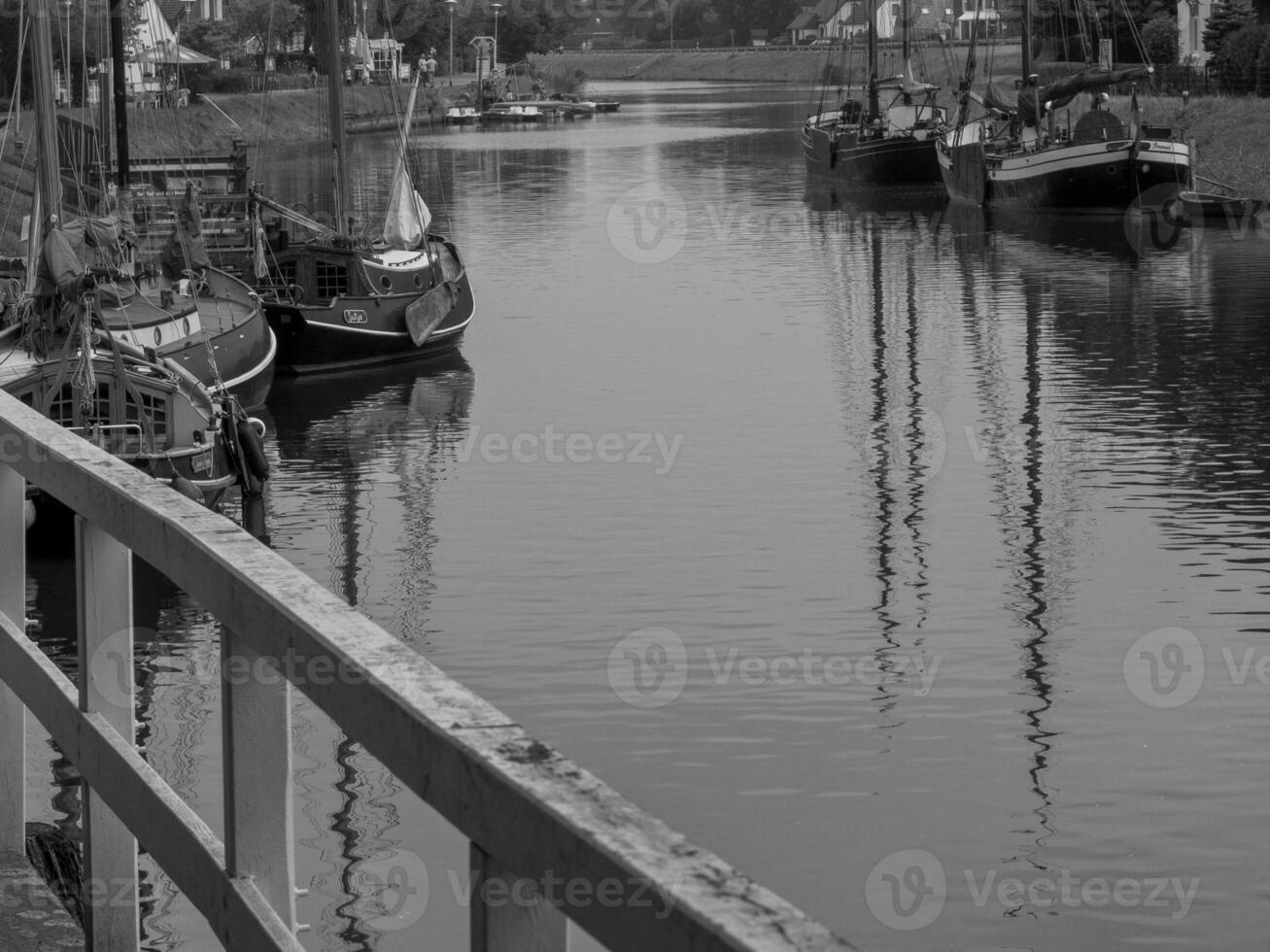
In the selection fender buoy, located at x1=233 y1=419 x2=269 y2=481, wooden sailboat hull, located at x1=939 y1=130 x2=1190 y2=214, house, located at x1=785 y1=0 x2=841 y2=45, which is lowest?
fender buoy, located at x1=233 y1=419 x2=269 y2=481

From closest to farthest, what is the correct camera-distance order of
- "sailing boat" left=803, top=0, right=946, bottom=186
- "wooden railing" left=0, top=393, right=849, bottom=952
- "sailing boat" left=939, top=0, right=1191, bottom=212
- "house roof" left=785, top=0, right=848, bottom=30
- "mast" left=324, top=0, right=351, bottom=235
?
1. "wooden railing" left=0, top=393, right=849, bottom=952
2. "mast" left=324, top=0, right=351, bottom=235
3. "sailing boat" left=939, top=0, right=1191, bottom=212
4. "sailing boat" left=803, top=0, right=946, bottom=186
5. "house roof" left=785, top=0, right=848, bottom=30

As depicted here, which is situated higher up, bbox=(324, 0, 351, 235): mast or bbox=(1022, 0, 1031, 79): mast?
bbox=(1022, 0, 1031, 79): mast

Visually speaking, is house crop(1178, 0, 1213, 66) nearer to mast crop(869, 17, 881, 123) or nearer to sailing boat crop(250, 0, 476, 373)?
mast crop(869, 17, 881, 123)

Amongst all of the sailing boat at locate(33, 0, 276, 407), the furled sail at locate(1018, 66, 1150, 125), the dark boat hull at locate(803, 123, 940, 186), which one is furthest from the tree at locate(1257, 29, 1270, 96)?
the sailing boat at locate(33, 0, 276, 407)

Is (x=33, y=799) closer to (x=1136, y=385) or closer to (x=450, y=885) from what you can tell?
(x=450, y=885)

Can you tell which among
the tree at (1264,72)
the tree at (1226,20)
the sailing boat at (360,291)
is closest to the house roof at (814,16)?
the tree at (1226,20)

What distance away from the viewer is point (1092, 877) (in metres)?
11.4

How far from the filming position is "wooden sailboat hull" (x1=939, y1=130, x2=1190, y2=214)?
5062 centimetres

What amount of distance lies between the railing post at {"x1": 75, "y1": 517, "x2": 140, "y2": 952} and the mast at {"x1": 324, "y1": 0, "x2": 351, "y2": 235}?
30367mm

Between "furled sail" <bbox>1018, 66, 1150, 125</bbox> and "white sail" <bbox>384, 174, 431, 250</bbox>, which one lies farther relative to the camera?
"furled sail" <bbox>1018, 66, 1150, 125</bbox>

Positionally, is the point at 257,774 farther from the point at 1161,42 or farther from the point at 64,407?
the point at 1161,42

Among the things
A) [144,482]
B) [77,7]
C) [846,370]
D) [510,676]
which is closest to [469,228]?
[77,7]

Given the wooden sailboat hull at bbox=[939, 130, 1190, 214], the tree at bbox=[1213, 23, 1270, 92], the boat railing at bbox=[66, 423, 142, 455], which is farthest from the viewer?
the tree at bbox=[1213, 23, 1270, 92]

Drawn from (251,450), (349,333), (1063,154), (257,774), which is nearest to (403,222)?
(349,333)
